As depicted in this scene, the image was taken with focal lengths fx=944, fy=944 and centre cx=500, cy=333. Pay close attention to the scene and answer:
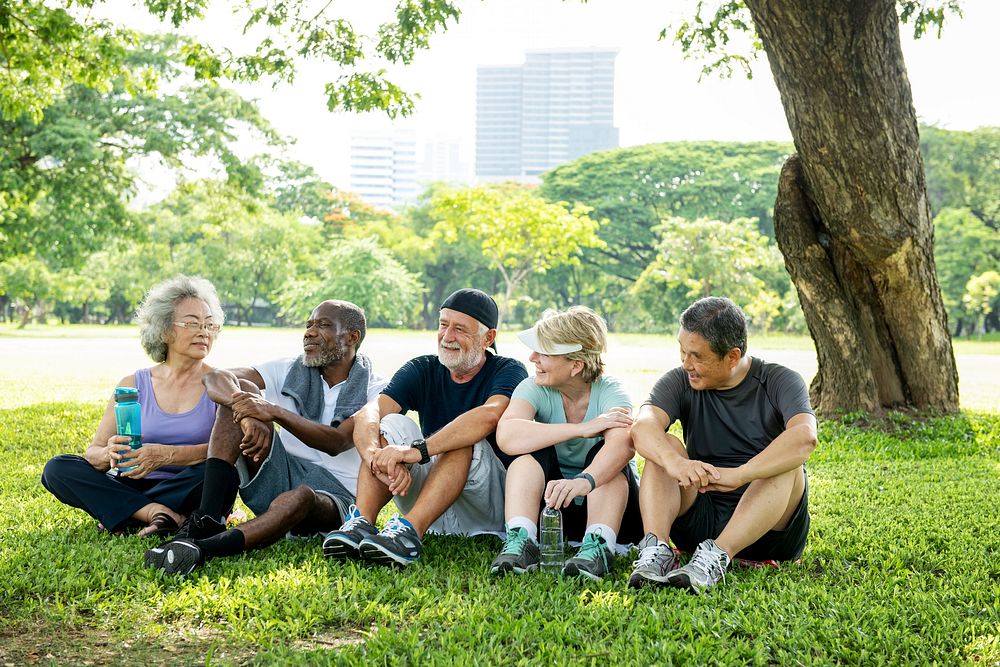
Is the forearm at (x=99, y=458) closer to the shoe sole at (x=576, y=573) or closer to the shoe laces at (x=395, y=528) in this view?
the shoe laces at (x=395, y=528)

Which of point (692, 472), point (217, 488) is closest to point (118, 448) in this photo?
point (217, 488)

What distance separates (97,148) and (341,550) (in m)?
16.3

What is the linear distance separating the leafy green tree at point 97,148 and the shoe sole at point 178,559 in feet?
48.3

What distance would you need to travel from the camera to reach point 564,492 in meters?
3.81

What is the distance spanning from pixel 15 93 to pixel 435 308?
44162 mm

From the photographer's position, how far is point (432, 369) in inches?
179

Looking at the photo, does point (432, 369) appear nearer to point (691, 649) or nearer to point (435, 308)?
point (691, 649)

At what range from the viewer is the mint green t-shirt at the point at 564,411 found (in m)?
4.18

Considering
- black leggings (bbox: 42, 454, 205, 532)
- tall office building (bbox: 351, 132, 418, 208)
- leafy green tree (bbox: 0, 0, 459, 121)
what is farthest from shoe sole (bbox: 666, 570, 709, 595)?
tall office building (bbox: 351, 132, 418, 208)

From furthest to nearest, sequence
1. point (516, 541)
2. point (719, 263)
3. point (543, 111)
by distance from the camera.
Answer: point (543, 111) → point (719, 263) → point (516, 541)

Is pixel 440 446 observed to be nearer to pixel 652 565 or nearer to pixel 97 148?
pixel 652 565

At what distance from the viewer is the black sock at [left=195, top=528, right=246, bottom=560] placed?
12.6 ft

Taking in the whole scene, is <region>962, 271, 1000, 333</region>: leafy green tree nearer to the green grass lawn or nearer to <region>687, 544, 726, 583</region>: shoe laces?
the green grass lawn

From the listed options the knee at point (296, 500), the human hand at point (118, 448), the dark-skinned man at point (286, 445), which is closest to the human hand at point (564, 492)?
the dark-skinned man at point (286, 445)
